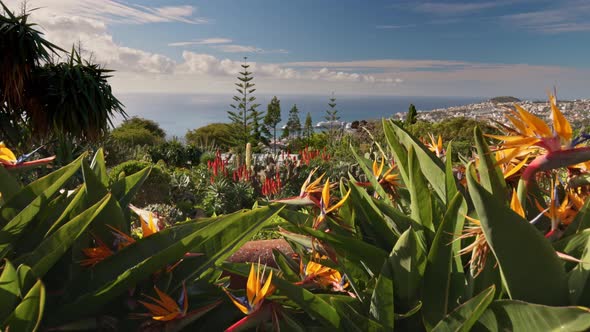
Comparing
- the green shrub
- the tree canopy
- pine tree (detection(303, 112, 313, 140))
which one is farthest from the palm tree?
the tree canopy

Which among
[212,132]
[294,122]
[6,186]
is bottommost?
[212,132]

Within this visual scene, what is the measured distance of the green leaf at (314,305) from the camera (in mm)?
847

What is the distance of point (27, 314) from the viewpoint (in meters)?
0.71

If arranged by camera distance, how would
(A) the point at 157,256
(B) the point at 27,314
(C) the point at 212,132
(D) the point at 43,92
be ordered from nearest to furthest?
(B) the point at 27,314
(A) the point at 157,256
(D) the point at 43,92
(C) the point at 212,132

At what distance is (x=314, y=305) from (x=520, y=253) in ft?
1.17

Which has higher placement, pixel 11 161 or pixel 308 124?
pixel 11 161

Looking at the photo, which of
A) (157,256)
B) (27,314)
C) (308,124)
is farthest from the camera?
(308,124)

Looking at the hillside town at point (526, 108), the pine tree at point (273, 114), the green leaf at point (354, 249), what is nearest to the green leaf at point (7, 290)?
the green leaf at point (354, 249)

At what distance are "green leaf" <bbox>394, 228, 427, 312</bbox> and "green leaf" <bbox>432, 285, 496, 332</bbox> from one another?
0.27 ft

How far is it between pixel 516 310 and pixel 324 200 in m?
0.42

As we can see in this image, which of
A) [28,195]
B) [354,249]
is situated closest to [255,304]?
[354,249]

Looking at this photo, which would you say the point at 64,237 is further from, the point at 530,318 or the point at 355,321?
the point at 530,318

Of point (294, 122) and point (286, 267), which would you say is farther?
point (294, 122)

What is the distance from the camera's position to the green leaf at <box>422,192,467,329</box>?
884 mm
